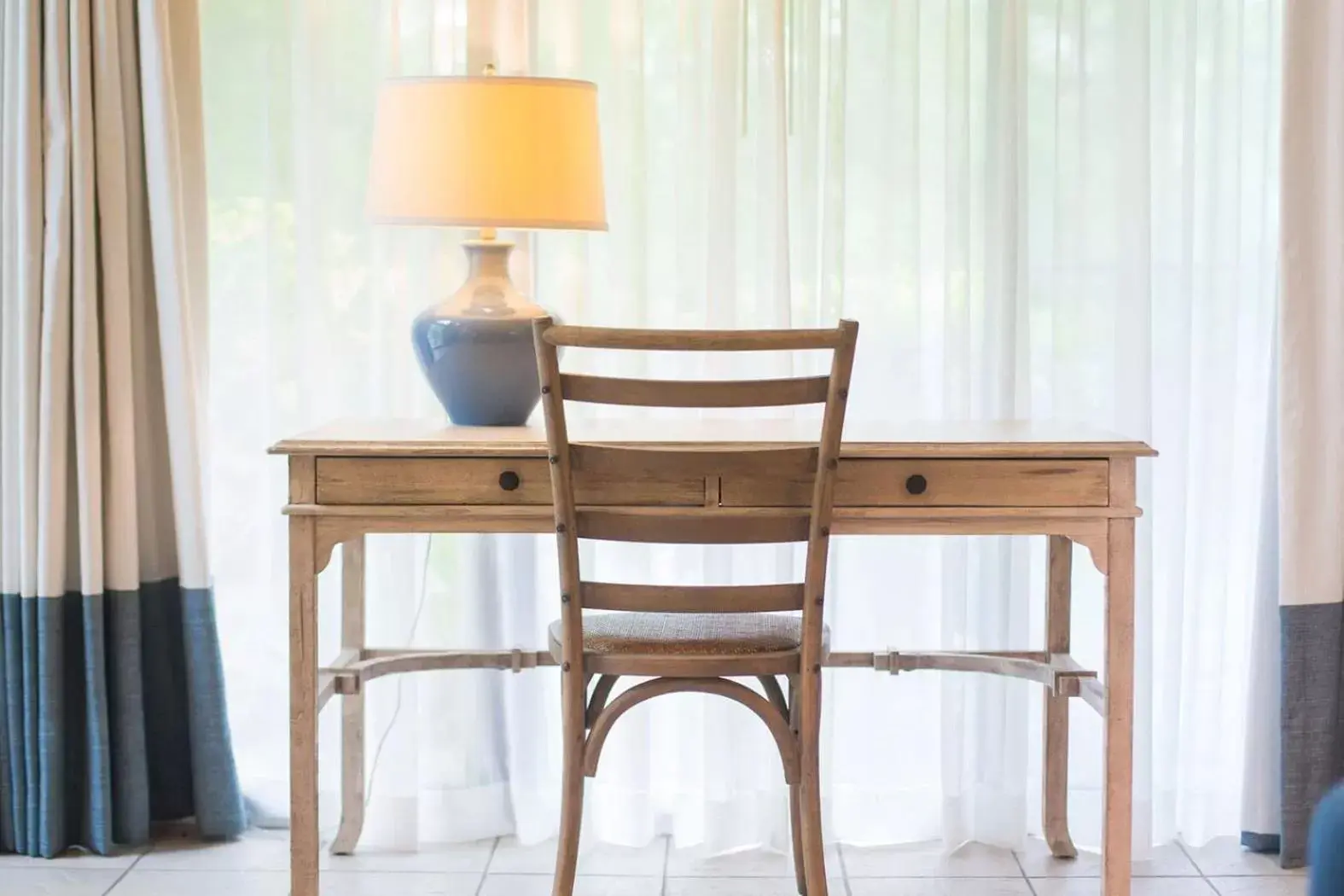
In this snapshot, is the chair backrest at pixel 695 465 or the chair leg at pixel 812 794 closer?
the chair backrest at pixel 695 465

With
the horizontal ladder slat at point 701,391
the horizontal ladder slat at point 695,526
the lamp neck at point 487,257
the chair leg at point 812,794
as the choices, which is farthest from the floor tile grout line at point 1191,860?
the lamp neck at point 487,257

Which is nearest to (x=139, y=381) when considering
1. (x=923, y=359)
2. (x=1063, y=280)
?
(x=923, y=359)

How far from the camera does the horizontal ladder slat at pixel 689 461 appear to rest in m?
2.09

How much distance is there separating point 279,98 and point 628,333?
3.52 feet

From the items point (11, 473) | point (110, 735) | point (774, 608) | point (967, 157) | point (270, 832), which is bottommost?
point (270, 832)

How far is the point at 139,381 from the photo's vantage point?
2.71 m

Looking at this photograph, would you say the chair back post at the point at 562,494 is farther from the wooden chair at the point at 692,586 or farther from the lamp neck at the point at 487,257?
the lamp neck at the point at 487,257

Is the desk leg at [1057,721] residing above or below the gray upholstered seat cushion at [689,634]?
below

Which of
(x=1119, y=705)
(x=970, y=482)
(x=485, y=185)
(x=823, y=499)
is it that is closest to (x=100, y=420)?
(x=485, y=185)

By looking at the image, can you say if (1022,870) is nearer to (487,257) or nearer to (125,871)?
(487,257)

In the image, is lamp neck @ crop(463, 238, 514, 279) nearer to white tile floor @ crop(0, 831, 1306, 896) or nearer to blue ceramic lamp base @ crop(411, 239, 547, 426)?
blue ceramic lamp base @ crop(411, 239, 547, 426)

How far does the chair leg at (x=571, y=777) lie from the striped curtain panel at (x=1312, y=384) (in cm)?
129

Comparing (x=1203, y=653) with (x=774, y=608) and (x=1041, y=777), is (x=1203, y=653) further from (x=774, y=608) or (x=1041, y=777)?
(x=774, y=608)

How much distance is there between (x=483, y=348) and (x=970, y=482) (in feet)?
2.55
